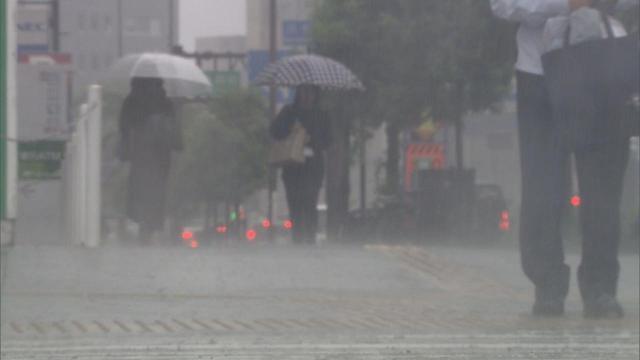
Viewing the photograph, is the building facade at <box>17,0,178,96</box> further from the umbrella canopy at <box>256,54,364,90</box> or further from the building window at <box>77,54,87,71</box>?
the umbrella canopy at <box>256,54,364,90</box>

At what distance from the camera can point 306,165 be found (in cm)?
1348

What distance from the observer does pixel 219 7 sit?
60.0 feet

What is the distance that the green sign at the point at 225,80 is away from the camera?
1032 inches

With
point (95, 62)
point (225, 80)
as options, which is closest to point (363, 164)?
point (225, 80)

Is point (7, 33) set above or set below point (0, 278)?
above

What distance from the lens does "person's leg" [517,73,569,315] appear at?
26.0ft

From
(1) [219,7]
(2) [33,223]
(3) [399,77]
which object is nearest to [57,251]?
(2) [33,223]

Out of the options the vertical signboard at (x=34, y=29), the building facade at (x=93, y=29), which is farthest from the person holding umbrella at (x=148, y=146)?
the vertical signboard at (x=34, y=29)

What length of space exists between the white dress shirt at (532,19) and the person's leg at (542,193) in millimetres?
81

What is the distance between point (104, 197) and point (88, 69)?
1929 mm

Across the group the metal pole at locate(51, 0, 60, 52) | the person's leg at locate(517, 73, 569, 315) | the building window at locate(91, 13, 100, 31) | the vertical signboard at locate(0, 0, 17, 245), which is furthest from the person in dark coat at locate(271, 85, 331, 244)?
the person's leg at locate(517, 73, 569, 315)

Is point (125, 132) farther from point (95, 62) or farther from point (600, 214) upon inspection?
point (95, 62)

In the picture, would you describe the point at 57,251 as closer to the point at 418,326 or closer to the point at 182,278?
the point at 182,278

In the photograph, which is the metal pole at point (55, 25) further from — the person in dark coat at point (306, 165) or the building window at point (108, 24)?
the person in dark coat at point (306, 165)
